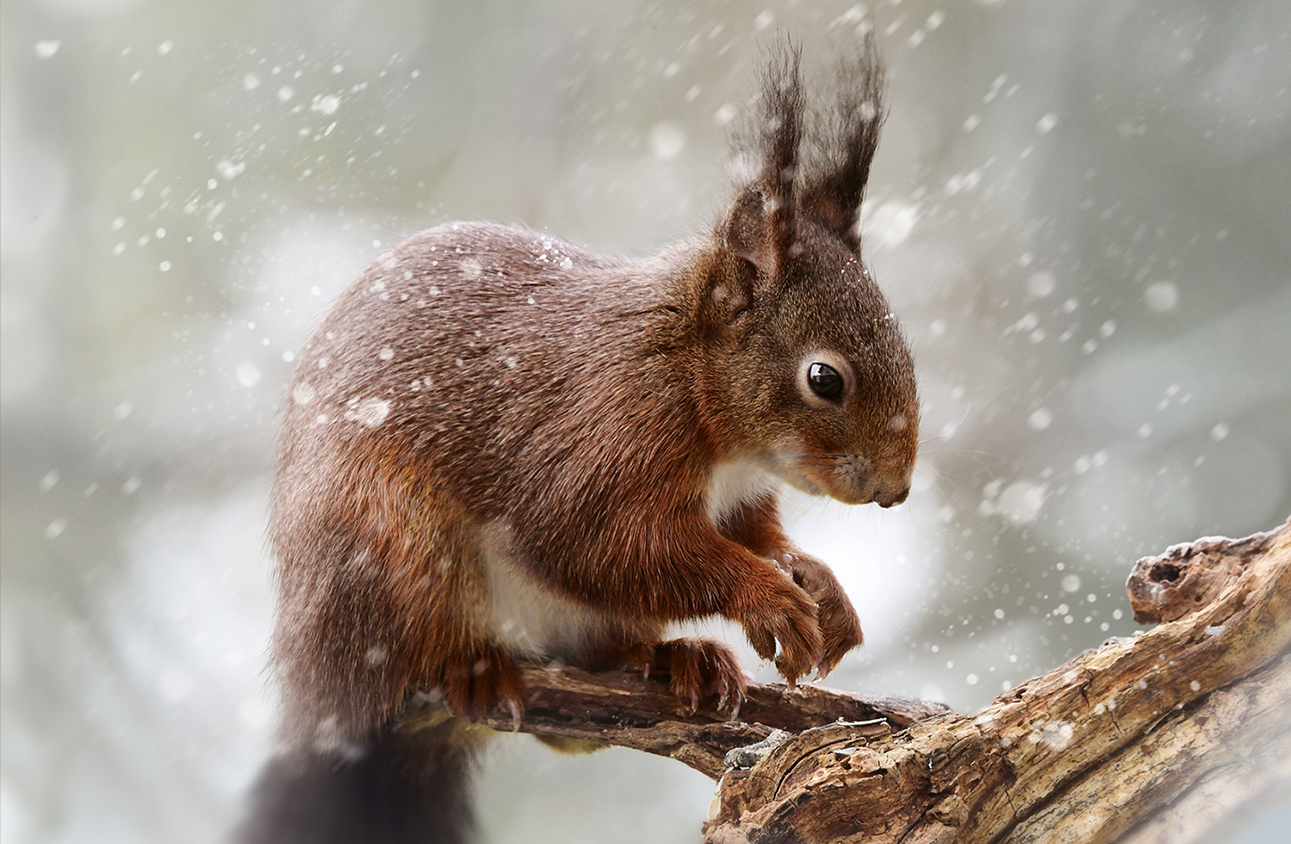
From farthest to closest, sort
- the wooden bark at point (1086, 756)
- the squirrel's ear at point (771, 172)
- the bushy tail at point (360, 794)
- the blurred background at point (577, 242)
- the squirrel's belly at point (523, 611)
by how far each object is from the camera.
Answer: the blurred background at point (577, 242) < the bushy tail at point (360, 794) < the squirrel's belly at point (523, 611) < the squirrel's ear at point (771, 172) < the wooden bark at point (1086, 756)

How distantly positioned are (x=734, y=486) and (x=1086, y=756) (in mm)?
603

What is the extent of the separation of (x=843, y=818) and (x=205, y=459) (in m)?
1.34

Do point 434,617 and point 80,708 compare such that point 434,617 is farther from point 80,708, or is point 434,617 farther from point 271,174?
point 80,708

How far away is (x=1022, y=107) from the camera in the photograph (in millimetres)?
2041

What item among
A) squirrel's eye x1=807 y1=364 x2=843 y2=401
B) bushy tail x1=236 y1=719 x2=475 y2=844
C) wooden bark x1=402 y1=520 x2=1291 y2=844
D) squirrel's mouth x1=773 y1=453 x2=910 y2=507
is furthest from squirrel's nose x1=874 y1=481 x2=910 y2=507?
bushy tail x1=236 y1=719 x2=475 y2=844

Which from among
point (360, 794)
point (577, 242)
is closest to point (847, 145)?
point (577, 242)

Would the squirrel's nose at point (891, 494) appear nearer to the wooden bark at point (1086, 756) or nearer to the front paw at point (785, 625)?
the front paw at point (785, 625)

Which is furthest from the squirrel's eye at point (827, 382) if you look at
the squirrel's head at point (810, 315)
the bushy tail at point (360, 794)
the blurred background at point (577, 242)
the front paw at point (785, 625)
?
the bushy tail at point (360, 794)

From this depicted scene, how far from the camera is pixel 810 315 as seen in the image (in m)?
1.39

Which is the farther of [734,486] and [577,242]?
[577,242]

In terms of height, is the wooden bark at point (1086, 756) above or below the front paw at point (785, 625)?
below

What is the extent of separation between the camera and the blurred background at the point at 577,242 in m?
1.80

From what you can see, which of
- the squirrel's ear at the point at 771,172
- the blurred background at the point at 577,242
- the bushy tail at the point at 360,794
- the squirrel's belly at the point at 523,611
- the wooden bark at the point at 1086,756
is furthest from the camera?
the blurred background at the point at 577,242

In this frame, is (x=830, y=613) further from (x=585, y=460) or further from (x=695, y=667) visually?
(x=585, y=460)
